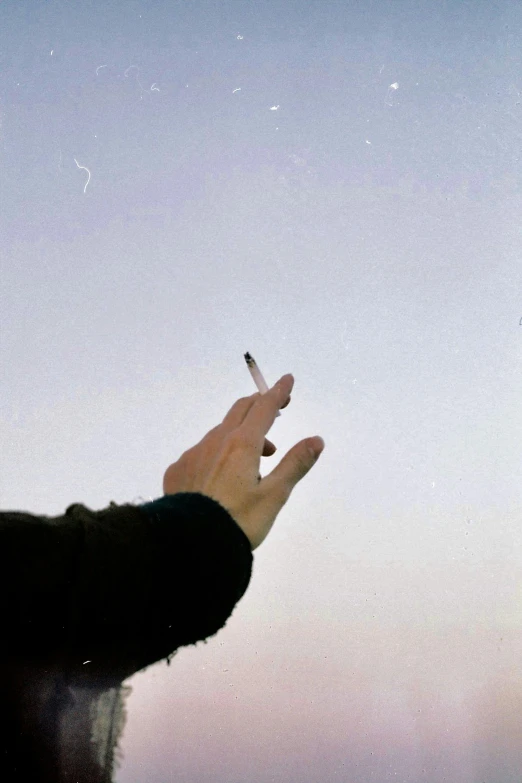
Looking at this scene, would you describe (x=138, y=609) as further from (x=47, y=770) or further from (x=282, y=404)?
(x=282, y=404)

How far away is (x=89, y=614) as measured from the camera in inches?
34.6

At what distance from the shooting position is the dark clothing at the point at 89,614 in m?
0.85

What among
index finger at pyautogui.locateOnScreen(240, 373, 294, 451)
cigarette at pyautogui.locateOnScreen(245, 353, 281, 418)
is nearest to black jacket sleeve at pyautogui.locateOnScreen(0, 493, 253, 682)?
index finger at pyautogui.locateOnScreen(240, 373, 294, 451)

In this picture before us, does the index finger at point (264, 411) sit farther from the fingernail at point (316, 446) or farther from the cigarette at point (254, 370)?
the cigarette at point (254, 370)

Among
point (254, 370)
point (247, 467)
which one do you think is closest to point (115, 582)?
point (247, 467)

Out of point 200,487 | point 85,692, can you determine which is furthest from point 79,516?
point 200,487

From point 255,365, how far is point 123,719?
1324 millimetres

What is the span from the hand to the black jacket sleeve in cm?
10

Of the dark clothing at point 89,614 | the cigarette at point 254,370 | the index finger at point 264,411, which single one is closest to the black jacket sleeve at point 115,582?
the dark clothing at point 89,614

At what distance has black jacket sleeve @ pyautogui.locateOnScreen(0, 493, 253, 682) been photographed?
850 millimetres

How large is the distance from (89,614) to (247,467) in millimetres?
479

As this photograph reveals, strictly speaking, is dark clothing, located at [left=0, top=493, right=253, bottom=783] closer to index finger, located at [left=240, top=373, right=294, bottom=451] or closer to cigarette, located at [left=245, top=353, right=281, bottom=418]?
index finger, located at [left=240, top=373, right=294, bottom=451]

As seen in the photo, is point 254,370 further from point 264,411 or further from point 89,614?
point 89,614

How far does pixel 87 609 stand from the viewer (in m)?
0.88
